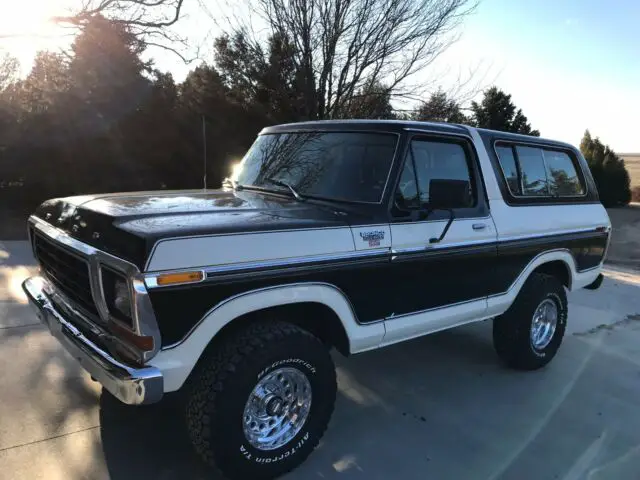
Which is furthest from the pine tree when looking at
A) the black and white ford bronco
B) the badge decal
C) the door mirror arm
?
the badge decal

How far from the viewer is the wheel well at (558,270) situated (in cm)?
476

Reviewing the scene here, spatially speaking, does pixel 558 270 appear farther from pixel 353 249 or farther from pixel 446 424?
pixel 353 249

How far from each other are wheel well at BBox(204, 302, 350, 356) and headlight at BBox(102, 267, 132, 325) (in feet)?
1.60

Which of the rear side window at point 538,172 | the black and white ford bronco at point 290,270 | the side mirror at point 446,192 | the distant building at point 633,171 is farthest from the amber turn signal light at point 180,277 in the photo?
the distant building at point 633,171

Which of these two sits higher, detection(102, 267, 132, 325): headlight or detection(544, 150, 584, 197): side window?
detection(544, 150, 584, 197): side window

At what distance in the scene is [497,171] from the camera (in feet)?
13.5

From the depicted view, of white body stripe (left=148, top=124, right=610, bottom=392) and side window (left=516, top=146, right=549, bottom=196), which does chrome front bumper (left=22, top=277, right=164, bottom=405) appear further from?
side window (left=516, top=146, right=549, bottom=196)

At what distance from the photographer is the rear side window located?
14.1 feet

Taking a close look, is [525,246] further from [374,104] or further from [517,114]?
[517,114]

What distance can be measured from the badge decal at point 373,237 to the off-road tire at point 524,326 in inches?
73.0

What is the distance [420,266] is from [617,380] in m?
2.42

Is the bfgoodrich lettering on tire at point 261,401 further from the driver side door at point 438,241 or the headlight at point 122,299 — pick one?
the driver side door at point 438,241

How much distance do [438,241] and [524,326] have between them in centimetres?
147

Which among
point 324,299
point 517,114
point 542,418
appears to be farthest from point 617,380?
point 517,114
